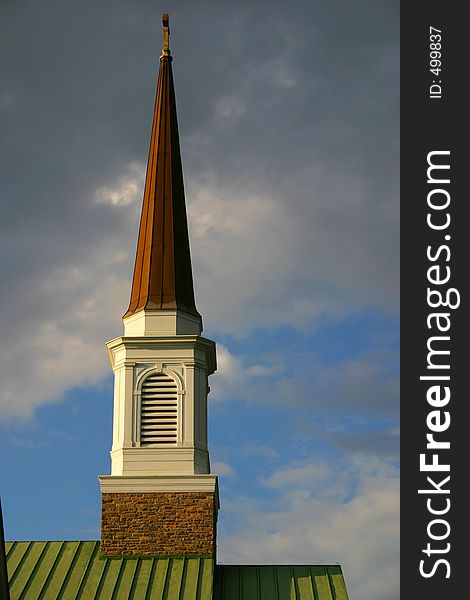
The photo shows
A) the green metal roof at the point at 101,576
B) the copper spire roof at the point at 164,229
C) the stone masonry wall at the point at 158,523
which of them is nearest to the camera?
the green metal roof at the point at 101,576

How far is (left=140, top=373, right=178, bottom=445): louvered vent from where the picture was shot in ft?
105

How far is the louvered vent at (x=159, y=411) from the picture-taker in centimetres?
3216

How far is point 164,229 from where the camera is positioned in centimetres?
3444

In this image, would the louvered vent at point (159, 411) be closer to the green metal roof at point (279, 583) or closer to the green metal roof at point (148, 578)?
the green metal roof at point (148, 578)

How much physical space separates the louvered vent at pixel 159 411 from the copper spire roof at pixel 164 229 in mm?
1931

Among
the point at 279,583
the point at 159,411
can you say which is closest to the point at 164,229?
the point at 159,411

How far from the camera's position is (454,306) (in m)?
25.1

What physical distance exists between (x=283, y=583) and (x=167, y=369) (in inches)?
230

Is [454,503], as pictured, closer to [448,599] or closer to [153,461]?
[448,599]

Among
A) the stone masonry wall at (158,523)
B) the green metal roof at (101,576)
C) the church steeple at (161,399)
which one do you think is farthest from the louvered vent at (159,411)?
the green metal roof at (101,576)

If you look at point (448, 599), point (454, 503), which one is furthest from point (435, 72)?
point (448, 599)

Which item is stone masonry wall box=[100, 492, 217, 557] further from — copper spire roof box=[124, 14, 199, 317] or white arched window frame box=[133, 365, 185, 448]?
copper spire roof box=[124, 14, 199, 317]

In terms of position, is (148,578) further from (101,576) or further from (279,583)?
(279,583)

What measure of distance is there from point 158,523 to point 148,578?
147cm
